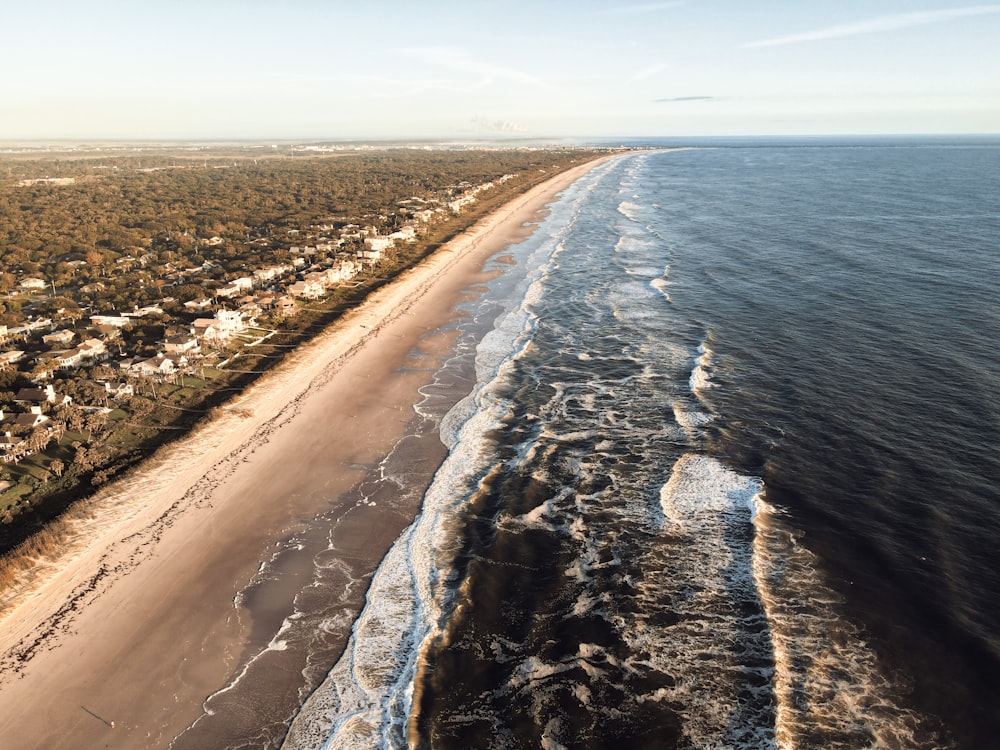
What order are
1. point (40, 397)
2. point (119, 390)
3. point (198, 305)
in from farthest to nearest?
point (198, 305)
point (119, 390)
point (40, 397)

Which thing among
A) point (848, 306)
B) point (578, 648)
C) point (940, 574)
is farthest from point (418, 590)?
point (848, 306)

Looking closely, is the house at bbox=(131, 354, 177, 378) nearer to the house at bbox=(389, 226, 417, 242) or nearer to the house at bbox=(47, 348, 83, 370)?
the house at bbox=(47, 348, 83, 370)

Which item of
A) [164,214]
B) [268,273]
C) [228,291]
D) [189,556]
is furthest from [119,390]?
[164,214]

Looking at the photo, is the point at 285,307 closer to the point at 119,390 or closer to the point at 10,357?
the point at 119,390

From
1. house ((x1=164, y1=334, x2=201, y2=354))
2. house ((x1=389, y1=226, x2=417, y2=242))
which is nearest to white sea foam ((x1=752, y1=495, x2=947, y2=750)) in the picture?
house ((x1=164, y1=334, x2=201, y2=354))

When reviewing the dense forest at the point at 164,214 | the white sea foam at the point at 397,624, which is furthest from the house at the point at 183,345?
the white sea foam at the point at 397,624

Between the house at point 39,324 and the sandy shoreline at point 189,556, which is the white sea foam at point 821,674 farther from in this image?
the house at point 39,324
